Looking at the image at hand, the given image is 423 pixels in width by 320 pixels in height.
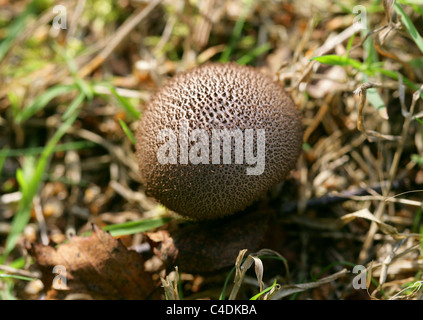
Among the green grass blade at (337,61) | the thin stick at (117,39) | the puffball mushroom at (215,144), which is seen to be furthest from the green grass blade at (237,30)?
the puffball mushroom at (215,144)

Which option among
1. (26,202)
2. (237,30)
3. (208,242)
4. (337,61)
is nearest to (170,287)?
(208,242)

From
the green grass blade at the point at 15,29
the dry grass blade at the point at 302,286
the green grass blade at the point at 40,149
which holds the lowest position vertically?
the dry grass blade at the point at 302,286

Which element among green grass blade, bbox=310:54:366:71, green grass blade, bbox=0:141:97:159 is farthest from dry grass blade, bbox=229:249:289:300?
green grass blade, bbox=0:141:97:159

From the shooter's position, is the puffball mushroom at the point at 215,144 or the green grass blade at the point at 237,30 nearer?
the puffball mushroom at the point at 215,144

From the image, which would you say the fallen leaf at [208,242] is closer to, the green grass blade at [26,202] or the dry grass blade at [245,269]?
the dry grass blade at [245,269]
